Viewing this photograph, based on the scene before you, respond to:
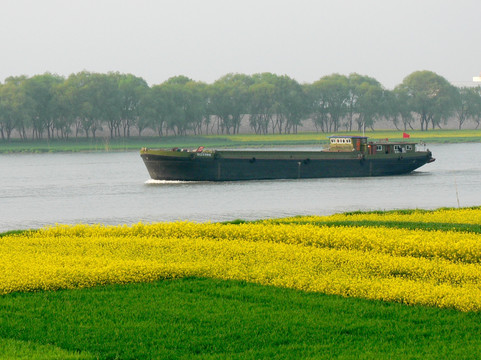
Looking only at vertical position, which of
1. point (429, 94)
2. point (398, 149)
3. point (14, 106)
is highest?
point (429, 94)

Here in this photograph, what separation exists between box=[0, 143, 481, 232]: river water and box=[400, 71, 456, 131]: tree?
105 meters

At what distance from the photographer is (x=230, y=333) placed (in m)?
13.9

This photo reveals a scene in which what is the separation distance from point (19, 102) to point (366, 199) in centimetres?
9425

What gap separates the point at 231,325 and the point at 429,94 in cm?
18043

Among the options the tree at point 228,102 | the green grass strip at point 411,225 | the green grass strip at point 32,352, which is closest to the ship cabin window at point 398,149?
the green grass strip at point 411,225

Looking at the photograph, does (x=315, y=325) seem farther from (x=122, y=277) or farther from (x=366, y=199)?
(x=366, y=199)

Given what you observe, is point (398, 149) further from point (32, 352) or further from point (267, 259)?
point (32, 352)

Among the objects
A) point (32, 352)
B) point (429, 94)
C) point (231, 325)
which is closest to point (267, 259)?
point (231, 325)

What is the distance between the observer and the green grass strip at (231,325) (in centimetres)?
1305

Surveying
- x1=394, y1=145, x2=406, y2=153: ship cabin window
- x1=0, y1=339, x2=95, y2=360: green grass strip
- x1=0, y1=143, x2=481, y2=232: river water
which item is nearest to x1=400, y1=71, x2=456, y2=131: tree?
x1=0, y1=143, x2=481, y2=232: river water

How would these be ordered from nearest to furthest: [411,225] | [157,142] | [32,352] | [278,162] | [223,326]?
1. [32,352]
2. [223,326]
3. [411,225]
4. [278,162]
5. [157,142]

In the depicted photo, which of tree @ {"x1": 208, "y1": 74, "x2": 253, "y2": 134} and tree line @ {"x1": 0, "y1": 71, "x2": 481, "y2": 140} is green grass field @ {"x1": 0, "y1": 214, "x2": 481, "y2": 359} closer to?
tree line @ {"x1": 0, "y1": 71, "x2": 481, "y2": 140}

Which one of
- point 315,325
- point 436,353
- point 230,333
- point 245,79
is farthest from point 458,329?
point 245,79

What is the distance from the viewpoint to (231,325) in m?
14.4
